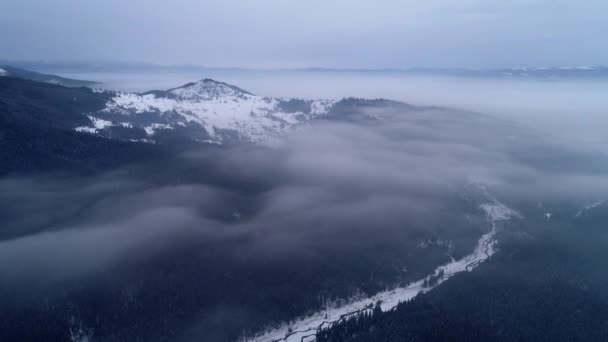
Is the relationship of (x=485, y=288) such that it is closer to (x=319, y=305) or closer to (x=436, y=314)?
(x=436, y=314)

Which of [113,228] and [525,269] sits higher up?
[113,228]

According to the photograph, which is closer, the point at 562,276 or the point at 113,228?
the point at 562,276

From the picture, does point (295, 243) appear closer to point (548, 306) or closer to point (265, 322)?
point (265, 322)

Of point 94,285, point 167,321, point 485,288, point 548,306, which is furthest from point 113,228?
point 548,306

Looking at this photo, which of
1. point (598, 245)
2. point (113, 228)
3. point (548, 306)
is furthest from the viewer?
point (598, 245)

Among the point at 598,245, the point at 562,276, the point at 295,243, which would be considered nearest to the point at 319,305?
the point at 295,243

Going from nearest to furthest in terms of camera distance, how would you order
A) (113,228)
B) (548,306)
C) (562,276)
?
(548,306) < (562,276) < (113,228)
